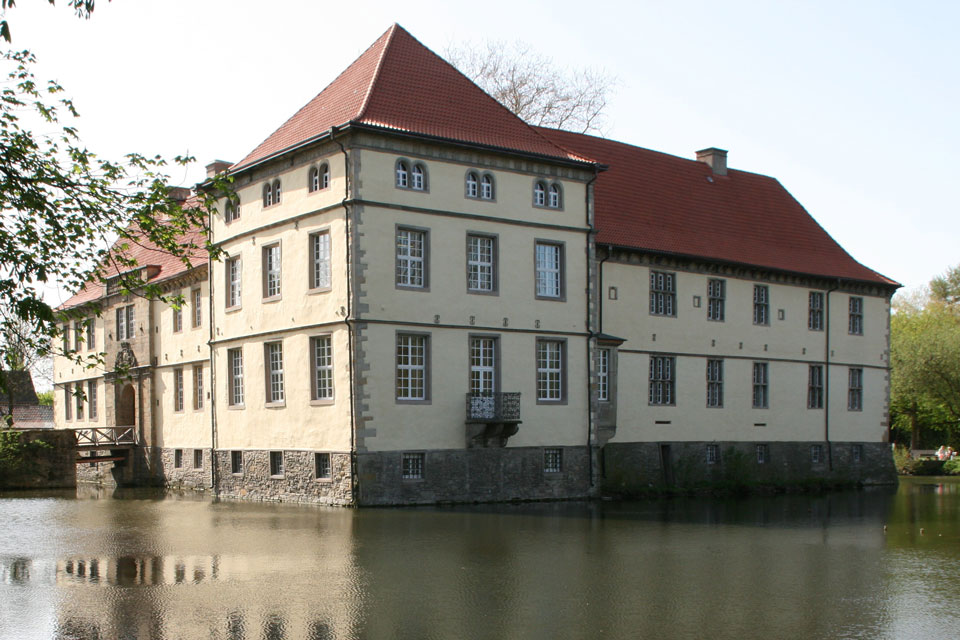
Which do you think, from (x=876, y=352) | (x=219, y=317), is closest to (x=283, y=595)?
(x=219, y=317)

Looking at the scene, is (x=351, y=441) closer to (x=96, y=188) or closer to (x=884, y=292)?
(x=96, y=188)

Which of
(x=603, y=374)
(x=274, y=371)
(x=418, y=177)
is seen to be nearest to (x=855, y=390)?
(x=603, y=374)

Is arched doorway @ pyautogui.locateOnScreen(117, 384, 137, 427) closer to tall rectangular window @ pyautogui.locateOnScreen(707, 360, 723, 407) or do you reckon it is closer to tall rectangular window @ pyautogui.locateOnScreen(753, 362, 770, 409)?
tall rectangular window @ pyautogui.locateOnScreen(707, 360, 723, 407)

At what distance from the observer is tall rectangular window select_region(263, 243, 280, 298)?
29422 mm

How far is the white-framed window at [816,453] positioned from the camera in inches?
1526

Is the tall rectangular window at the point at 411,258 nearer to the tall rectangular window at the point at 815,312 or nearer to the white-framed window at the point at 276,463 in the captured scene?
the white-framed window at the point at 276,463

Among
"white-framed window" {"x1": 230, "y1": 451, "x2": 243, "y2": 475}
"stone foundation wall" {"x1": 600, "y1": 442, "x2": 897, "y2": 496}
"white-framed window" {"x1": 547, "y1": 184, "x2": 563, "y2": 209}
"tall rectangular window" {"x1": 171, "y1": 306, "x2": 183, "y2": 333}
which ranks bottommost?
"stone foundation wall" {"x1": 600, "y1": 442, "x2": 897, "y2": 496}

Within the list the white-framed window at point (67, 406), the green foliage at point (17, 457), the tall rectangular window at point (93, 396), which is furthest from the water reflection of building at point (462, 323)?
the white-framed window at point (67, 406)

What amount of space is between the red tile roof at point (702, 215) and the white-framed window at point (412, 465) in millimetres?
8653

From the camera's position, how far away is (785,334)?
3825 centimetres

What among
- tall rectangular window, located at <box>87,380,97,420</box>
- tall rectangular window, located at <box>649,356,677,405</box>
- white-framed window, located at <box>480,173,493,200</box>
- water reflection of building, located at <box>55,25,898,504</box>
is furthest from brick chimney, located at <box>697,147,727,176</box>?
tall rectangular window, located at <box>87,380,97,420</box>

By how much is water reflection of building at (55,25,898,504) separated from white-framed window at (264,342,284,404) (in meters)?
0.10

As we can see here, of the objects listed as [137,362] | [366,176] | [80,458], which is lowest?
[80,458]

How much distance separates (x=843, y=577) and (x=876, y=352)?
28084 mm
